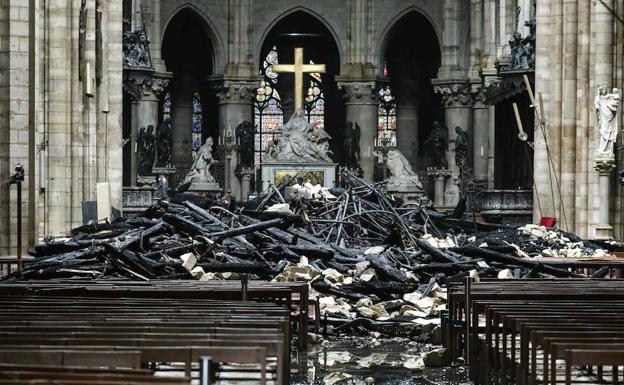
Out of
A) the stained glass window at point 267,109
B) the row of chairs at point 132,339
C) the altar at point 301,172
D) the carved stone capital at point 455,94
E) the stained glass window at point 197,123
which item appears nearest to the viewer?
the row of chairs at point 132,339

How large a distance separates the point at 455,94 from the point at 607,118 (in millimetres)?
A: 25683

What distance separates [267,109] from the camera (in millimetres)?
65250

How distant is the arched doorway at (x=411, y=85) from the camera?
6328cm

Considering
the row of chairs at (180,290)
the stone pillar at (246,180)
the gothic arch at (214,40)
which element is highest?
the gothic arch at (214,40)

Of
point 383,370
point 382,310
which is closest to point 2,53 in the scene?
point 382,310

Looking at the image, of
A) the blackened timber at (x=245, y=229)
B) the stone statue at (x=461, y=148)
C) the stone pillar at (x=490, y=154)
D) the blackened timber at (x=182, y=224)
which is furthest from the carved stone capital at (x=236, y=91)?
the blackened timber at (x=182, y=224)

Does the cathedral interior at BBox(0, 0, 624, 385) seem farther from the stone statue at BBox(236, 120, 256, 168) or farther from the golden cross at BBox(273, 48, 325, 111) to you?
the golden cross at BBox(273, 48, 325, 111)

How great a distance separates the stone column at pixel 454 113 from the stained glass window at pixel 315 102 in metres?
7.91

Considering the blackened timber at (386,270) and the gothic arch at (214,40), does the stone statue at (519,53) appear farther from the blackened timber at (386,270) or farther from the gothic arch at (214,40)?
the gothic arch at (214,40)

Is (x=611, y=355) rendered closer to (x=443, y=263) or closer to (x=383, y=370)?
(x=383, y=370)

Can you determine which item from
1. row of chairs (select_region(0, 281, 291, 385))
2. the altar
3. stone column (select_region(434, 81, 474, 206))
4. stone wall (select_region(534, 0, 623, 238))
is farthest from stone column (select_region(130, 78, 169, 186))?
row of chairs (select_region(0, 281, 291, 385))

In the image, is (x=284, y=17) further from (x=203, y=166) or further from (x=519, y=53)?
(x=519, y=53)

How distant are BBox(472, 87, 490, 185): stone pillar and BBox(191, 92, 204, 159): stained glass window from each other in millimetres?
11253

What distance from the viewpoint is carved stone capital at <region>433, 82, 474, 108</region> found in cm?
5784
